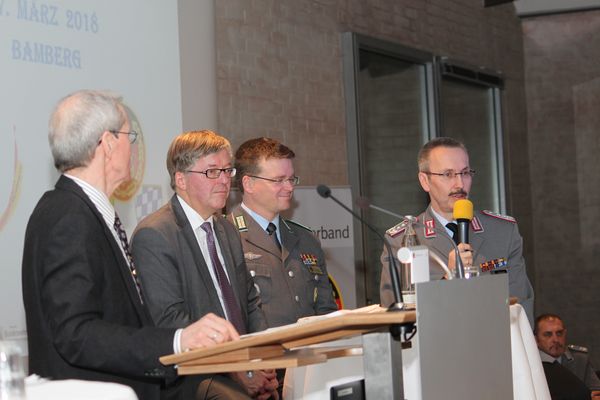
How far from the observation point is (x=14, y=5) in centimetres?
459

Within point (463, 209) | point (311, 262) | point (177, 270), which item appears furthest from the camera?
point (311, 262)

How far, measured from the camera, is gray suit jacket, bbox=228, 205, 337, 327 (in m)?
4.61

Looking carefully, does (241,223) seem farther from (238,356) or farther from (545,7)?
(545,7)

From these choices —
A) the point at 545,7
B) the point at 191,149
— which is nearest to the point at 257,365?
the point at 191,149

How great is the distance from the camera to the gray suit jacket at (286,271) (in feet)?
15.1

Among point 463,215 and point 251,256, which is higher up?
point 463,215

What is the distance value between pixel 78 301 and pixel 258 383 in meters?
1.38

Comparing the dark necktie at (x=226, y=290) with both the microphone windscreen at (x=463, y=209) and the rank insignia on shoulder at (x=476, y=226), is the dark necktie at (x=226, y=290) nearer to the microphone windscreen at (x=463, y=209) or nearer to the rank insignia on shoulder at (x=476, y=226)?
the microphone windscreen at (x=463, y=209)

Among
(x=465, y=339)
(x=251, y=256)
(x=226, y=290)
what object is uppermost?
(x=251, y=256)

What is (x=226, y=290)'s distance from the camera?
3.77 meters

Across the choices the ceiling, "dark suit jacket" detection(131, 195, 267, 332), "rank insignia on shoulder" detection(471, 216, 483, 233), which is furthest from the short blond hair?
the ceiling

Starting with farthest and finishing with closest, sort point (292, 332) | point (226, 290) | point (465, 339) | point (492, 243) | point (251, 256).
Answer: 1. point (251, 256)
2. point (492, 243)
3. point (226, 290)
4. point (465, 339)
5. point (292, 332)

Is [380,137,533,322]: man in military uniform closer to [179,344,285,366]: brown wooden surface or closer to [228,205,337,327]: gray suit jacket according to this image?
[228,205,337,327]: gray suit jacket

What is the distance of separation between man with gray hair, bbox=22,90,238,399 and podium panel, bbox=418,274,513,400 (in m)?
0.53
